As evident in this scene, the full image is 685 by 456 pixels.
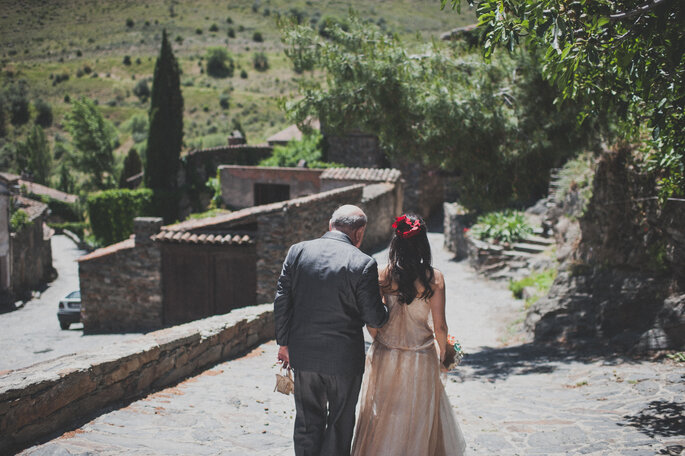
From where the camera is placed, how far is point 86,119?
1722 inches

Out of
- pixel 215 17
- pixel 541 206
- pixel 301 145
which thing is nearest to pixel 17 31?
pixel 301 145

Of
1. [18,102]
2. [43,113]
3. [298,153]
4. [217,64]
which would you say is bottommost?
[298,153]

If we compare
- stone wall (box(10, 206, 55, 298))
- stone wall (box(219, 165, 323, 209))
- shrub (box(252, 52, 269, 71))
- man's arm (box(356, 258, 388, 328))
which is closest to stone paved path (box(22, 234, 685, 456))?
man's arm (box(356, 258, 388, 328))

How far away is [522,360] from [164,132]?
1140 inches

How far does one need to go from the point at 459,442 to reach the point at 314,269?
1572 millimetres

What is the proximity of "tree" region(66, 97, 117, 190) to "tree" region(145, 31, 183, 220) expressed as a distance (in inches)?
555

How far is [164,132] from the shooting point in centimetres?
3272

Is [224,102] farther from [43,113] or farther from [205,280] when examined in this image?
[205,280]

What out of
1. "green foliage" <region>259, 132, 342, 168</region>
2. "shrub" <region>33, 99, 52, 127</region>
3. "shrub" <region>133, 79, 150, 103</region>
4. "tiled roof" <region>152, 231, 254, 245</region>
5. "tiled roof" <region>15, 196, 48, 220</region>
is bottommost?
"tiled roof" <region>15, 196, 48, 220</region>

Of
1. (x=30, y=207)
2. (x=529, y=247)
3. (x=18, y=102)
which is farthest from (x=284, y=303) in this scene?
(x=18, y=102)

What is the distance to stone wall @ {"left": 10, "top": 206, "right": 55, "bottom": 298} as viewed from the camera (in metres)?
22.8

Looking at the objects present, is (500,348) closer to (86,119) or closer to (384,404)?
(384,404)

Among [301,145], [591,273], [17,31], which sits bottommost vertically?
[591,273]

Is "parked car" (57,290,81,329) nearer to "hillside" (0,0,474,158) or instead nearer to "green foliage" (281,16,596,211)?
"green foliage" (281,16,596,211)
